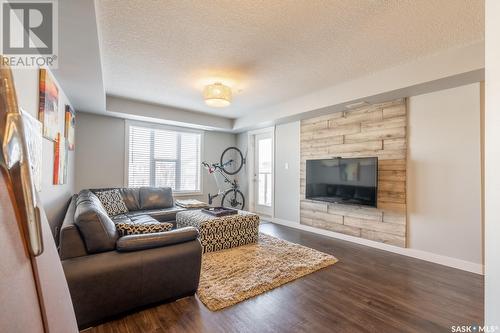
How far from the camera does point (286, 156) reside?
17.3ft

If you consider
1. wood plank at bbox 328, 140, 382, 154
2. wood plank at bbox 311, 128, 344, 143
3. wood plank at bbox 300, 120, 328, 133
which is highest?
wood plank at bbox 300, 120, 328, 133

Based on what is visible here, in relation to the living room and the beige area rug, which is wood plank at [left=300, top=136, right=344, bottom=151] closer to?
the living room

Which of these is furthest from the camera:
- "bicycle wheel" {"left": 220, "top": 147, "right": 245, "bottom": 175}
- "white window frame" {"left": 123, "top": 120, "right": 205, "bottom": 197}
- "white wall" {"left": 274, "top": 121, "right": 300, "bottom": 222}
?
"bicycle wheel" {"left": 220, "top": 147, "right": 245, "bottom": 175}

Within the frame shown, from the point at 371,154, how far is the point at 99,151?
5.21m

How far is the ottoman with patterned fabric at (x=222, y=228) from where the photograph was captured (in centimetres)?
317

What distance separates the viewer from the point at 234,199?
6.39 meters

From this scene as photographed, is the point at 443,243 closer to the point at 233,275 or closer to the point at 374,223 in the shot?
the point at 374,223

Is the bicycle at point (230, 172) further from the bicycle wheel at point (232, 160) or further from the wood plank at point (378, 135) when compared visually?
the wood plank at point (378, 135)

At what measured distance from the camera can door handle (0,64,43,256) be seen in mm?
816

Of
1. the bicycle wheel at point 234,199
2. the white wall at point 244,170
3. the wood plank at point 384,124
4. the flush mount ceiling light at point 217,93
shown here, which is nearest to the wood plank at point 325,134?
the wood plank at point 384,124

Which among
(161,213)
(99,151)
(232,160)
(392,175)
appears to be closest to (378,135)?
(392,175)

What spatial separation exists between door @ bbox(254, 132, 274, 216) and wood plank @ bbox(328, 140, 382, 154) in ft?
5.65

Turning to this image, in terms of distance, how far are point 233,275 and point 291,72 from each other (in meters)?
2.76

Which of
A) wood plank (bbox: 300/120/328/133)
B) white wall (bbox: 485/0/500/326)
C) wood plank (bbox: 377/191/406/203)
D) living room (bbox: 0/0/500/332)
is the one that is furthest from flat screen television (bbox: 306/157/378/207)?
white wall (bbox: 485/0/500/326)
